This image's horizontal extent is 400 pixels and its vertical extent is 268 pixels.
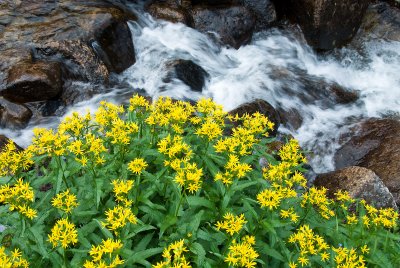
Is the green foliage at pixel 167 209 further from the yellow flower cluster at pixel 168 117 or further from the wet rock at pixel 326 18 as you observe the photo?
the wet rock at pixel 326 18

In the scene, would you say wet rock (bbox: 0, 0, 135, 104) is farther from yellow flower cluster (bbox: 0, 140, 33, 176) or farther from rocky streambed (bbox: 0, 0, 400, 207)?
yellow flower cluster (bbox: 0, 140, 33, 176)

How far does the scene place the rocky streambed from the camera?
745 centimetres

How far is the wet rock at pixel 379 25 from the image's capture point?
477 inches

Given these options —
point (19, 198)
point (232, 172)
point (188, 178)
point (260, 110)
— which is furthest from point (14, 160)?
point (260, 110)

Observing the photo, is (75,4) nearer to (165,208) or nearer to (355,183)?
(355,183)

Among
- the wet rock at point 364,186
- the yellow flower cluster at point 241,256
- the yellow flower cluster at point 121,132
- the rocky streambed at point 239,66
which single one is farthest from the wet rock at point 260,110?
the yellow flower cluster at point 241,256

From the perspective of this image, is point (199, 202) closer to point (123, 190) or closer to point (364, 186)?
point (123, 190)

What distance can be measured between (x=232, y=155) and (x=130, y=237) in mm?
910

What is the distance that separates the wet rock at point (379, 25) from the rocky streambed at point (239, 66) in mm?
30

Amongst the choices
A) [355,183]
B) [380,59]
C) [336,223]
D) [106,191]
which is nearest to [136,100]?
[106,191]

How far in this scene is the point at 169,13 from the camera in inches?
419

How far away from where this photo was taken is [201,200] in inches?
119

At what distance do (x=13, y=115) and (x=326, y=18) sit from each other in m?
7.64

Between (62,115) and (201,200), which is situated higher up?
(201,200)
